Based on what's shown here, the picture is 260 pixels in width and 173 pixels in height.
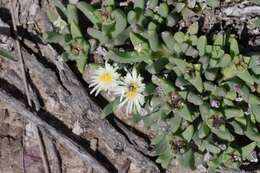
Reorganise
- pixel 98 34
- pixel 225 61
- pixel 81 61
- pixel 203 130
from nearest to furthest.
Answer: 1. pixel 225 61
2. pixel 203 130
3. pixel 98 34
4. pixel 81 61

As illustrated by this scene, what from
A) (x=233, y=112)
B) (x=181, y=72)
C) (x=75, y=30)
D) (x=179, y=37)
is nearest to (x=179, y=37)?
(x=179, y=37)

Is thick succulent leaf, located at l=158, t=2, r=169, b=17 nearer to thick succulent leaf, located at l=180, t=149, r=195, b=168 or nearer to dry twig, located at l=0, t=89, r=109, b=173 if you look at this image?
thick succulent leaf, located at l=180, t=149, r=195, b=168

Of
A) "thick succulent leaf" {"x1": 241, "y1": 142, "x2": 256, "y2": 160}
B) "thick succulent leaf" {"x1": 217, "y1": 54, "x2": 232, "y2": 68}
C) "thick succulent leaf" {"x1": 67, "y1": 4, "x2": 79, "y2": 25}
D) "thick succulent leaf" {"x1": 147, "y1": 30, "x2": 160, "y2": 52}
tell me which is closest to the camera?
"thick succulent leaf" {"x1": 217, "y1": 54, "x2": 232, "y2": 68}

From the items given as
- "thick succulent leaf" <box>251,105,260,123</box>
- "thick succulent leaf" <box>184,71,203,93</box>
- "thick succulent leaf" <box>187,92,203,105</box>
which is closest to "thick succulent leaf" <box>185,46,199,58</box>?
"thick succulent leaf" <box>184,71,203,93</box>

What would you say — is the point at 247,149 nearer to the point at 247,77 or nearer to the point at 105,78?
the point at 247,77

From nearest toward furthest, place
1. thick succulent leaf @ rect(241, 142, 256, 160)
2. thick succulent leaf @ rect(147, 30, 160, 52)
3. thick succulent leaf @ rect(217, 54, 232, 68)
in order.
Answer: thick succulent leaf @ rect(217, 54, 232, 68) < thick succulent leaf @ rect(147, 30, 160, 52) < thick succulent leaf @ rect(241, 142, 256, 160)

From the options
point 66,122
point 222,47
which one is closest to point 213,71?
point 222,47

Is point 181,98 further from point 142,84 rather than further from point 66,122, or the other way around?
point 66,122
